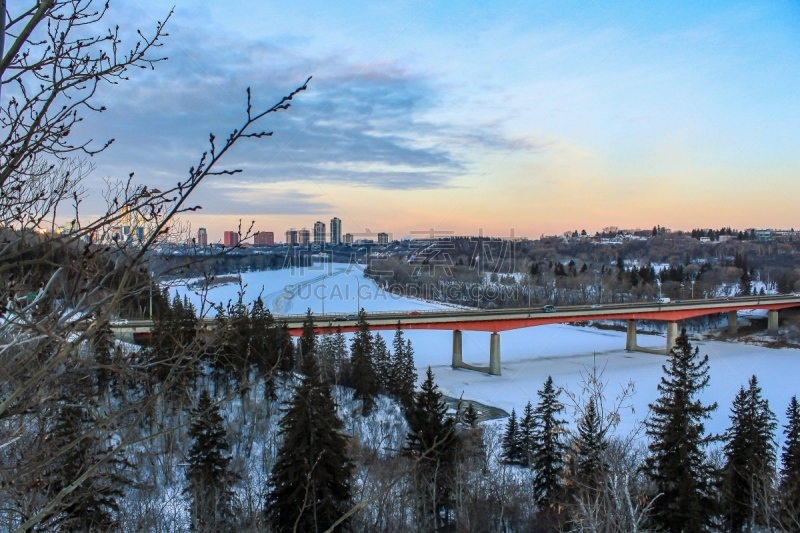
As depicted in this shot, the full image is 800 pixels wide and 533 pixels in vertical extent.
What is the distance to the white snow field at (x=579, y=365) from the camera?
32.4m

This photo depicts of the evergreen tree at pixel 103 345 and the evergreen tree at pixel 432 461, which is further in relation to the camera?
the evergreen tree at pixel 432 461

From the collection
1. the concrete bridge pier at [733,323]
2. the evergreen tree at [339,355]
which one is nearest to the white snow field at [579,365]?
the evergreen tree at [339,355]

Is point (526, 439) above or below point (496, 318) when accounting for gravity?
below

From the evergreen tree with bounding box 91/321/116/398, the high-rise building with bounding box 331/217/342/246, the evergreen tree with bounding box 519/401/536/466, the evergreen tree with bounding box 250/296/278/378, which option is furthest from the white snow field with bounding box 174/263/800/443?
the high-rise building with bounding box 331/217/342/246

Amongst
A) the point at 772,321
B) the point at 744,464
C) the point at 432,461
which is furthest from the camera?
the point at 772,321

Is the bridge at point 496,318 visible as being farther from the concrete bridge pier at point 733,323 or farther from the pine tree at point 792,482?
the pine tree at point 792,482

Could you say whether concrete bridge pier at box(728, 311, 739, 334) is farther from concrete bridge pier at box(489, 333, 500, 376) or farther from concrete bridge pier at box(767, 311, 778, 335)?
concrete bridge pier at box(489, 333, 500, 376)

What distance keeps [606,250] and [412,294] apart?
269 feet

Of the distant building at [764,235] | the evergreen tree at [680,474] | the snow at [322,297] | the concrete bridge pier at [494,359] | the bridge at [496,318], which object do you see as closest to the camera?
the evergreen tree at [680,474]

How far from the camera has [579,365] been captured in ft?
140

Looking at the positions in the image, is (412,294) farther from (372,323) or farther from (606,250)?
(606,250)

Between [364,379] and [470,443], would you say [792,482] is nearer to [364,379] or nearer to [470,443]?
[470,443]

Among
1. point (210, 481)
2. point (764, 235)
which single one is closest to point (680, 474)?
point (210, 481)

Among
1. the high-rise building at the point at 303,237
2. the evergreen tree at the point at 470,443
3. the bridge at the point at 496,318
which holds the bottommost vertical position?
the evergreen tree at the point at 470,443
